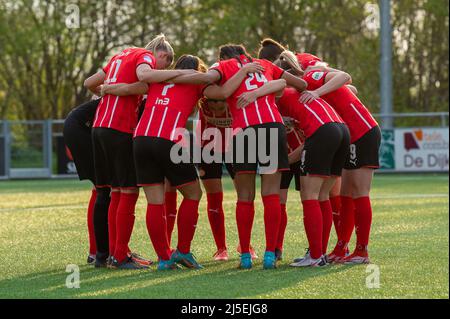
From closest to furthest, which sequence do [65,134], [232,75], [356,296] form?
[356,296] < [232,75] < [65,134]

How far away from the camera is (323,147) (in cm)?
833

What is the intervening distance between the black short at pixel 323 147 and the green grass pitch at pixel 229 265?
84cm

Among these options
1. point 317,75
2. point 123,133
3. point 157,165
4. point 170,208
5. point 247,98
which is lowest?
point 170,208

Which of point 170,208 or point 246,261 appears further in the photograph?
point 170,208

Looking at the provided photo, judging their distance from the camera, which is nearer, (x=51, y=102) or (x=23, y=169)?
(x=23, y=169)

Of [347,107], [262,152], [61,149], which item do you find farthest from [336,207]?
[61,149]

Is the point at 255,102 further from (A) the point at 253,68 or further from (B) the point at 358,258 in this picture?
(B) the point at 358,258

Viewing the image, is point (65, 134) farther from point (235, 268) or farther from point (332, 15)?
point (332, 15)

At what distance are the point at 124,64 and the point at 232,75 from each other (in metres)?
0.95

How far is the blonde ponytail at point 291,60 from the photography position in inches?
341

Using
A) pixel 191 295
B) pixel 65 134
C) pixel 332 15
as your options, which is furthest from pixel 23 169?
pixel 191 295

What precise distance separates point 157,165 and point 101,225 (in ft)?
3.06
